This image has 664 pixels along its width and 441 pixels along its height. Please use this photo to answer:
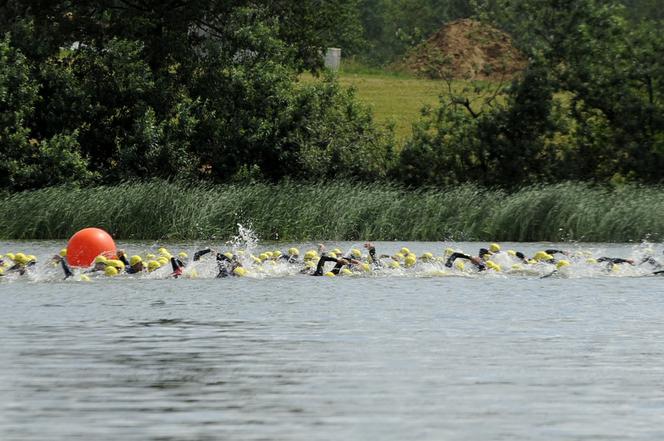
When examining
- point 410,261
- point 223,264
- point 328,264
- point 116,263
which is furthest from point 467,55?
point 116,263

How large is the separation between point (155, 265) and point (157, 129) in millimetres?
21780

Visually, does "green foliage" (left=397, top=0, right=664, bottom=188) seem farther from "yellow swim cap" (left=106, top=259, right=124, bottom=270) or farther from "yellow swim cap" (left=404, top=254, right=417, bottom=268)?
"yellow swim cap" (left=106, top=259, right=124, bottom=270)

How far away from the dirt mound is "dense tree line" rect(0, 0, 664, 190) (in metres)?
2.06

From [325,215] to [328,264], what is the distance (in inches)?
489

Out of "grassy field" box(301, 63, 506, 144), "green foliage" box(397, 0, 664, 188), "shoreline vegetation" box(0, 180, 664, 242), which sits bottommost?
"grassy field" box(301, 63, 506, 144)

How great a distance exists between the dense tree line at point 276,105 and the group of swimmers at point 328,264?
63.5 ft

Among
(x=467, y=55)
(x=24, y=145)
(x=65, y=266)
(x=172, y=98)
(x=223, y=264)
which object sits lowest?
(x=24, y=145)

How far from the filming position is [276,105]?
170 feet

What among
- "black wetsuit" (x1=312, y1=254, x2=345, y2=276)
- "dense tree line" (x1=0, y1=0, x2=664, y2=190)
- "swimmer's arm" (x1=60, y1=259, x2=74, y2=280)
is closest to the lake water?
"swimmer's arm" (x1=60, y1=259, x2=74, y2=280)

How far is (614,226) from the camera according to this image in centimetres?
4112

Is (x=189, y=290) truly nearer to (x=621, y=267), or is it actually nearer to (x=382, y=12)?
(x=621, y=267)

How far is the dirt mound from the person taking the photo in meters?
56.2

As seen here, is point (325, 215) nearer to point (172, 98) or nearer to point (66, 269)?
point (172, 98)

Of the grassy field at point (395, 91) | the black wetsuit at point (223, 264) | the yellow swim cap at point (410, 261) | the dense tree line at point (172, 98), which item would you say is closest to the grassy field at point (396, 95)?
the grassy field at point (395, 91)
